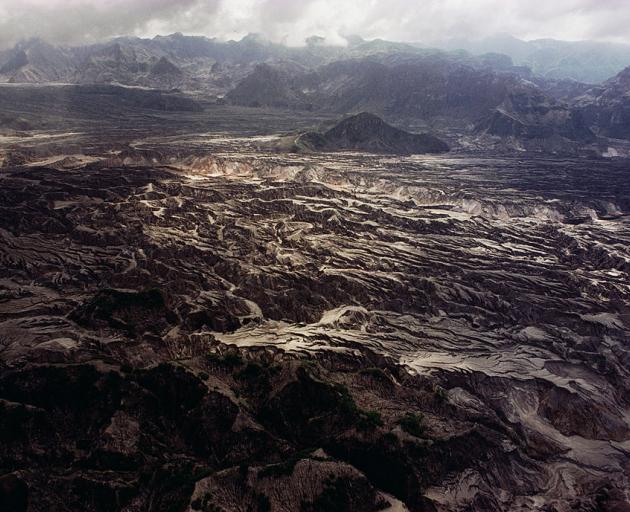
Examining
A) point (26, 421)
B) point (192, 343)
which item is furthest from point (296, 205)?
point (26, 421)

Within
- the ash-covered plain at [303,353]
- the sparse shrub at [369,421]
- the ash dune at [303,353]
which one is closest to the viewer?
the ash dune at [303,353]

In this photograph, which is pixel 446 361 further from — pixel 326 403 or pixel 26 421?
pixel 26 421

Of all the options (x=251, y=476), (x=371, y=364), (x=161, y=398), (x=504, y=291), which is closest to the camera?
(x=251, y=476)

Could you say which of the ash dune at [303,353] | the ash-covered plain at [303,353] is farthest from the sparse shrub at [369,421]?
the ash-covered plain at [303,353]

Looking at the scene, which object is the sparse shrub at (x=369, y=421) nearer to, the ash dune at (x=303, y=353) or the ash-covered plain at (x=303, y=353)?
the ash dune at (x=303, y=353)

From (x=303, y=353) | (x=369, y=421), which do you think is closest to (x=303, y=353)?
(x=303, y=353)

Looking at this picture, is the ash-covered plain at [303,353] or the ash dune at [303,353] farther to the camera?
the ash-covered plain at [303,353]

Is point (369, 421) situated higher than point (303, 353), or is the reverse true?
point (369, 421)

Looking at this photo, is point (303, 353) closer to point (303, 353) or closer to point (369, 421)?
point (303, 353)
